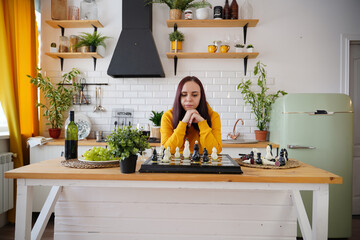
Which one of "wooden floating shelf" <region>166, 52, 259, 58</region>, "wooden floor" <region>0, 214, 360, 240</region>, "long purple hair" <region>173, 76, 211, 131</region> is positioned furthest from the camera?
"wooden floating shelf" <region>166, 52, 259, 58</region>

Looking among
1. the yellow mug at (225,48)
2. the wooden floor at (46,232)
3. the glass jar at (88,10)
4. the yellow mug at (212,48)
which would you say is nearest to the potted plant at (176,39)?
the yellow mug at (212,48)

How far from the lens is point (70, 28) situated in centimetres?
369

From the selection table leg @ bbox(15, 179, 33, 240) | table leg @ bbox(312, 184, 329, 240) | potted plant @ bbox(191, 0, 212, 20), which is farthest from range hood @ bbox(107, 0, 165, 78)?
table leg @ bbox(312, 184, 329, 240)

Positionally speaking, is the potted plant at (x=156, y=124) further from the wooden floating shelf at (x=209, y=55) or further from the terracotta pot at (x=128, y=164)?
the terracotta pot at (x=128, y=164)

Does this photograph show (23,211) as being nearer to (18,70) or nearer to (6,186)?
(6,186)

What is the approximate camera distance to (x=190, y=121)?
1910mm

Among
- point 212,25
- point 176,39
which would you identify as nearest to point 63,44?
point 176,39

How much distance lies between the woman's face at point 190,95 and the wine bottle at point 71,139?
0.80 metres

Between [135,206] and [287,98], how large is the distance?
199 centimetres

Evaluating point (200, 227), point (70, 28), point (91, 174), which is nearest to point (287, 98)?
point (200, 227)

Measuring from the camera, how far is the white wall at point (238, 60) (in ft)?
11.6

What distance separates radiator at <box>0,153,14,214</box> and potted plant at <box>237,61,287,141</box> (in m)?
2.77

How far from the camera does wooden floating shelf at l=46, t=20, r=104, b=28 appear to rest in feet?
11.4

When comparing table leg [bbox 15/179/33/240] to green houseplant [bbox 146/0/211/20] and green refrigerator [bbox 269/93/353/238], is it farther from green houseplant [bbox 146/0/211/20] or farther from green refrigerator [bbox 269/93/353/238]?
green houseplant [bbox 146/0/211/20]
